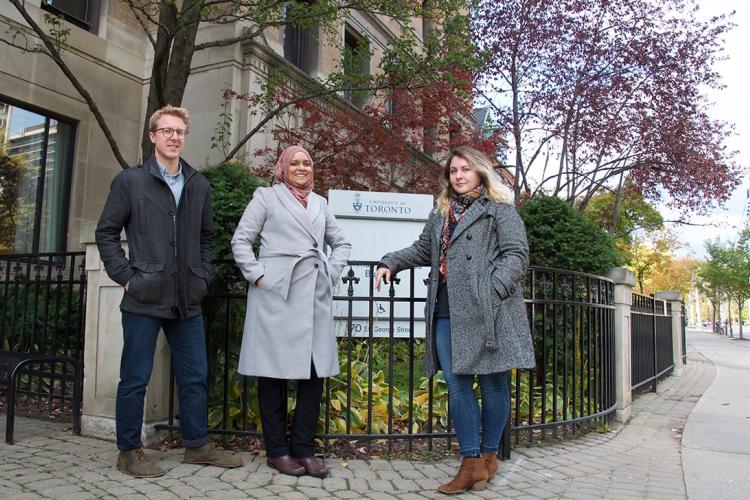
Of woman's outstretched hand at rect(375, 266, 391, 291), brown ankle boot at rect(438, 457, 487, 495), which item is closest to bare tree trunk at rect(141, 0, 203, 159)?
woman's outstretched hand at rect(375, 266, 391, 291)

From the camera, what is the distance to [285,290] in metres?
3.24

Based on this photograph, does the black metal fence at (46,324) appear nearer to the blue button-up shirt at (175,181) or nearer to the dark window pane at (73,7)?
the blue button-up shirt at (175,181)

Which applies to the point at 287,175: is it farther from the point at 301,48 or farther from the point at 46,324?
the point at 301,48

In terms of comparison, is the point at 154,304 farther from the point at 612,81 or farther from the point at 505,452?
the point at 612,81

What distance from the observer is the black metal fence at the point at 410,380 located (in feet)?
12.7

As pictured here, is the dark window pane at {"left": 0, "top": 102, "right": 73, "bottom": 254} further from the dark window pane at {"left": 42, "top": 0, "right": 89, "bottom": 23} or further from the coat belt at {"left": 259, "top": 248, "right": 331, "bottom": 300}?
the coat belt at {"left": 259, "top": 248, "right": 331, "bottom": 300}

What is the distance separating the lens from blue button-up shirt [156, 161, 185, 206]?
3.38m

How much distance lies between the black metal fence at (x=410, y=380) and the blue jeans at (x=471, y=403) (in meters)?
0.38

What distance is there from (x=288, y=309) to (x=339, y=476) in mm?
1072

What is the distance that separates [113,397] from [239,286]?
1.22 metres

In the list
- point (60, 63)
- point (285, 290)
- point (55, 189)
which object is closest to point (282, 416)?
point (285, 290)

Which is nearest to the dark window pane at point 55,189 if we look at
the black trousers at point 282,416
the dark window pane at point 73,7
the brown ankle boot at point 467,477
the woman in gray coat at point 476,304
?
the dark window pane at point 73,7

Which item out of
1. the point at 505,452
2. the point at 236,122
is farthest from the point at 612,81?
the point at 505,452

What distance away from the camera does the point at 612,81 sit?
1038cm
